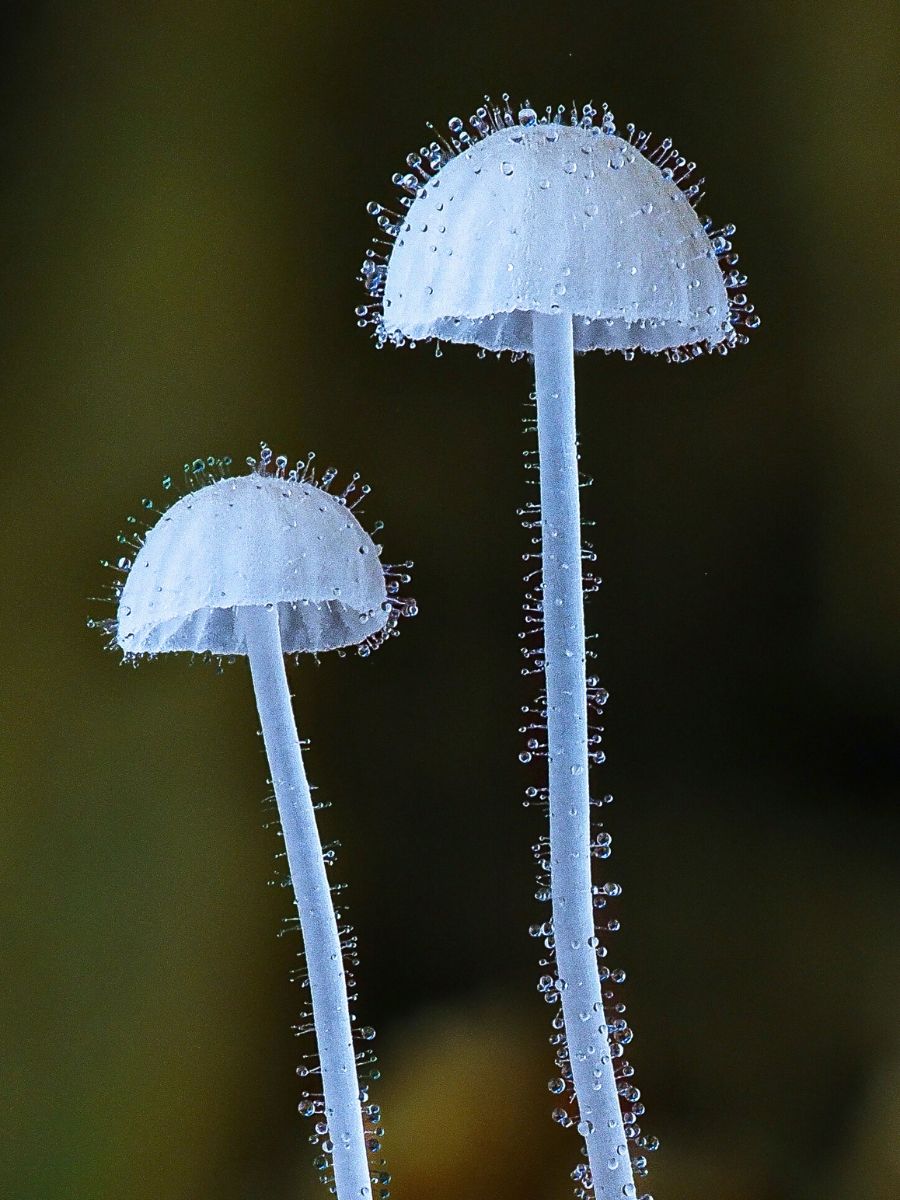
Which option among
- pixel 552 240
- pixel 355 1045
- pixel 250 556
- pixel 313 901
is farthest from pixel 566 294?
pixel 355 1045

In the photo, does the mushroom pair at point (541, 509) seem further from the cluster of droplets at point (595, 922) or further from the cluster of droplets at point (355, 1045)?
the cluster of droplets at point (355, 1045)

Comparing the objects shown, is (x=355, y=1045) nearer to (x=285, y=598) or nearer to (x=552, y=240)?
(x=285, y=598)

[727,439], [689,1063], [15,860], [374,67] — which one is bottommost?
[689,1063]

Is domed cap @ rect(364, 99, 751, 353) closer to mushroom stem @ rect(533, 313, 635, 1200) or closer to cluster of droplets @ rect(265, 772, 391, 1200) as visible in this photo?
mushroom stem @ rect(533, 313, 635, 1200)

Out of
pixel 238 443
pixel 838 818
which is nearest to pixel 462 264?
pixel 238 443

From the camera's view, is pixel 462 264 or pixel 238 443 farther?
pixel 238 443

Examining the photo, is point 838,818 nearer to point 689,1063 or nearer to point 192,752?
point 689,1063
